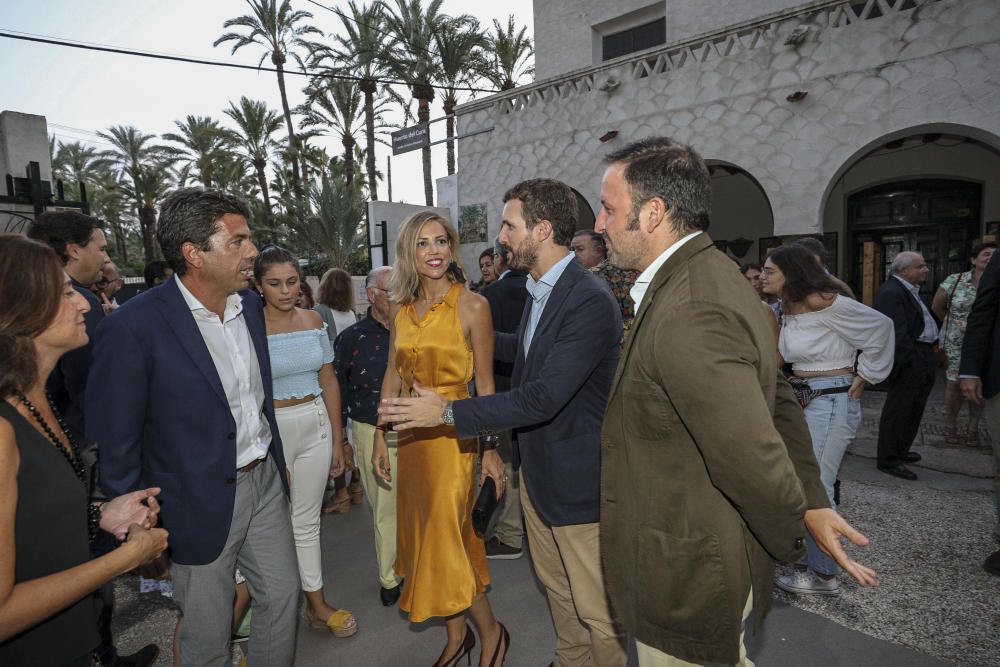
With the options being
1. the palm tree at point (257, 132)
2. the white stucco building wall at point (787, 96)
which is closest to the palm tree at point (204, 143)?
the palm tree at point (257, 132)

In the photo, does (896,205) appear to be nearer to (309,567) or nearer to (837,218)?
(837,218)

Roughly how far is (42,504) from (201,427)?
65 cm

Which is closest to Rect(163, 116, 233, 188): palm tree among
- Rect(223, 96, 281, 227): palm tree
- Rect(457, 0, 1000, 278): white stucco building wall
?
Rect(223, 96, 281, 227): palm tree

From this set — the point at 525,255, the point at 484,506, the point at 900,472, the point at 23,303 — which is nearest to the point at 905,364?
the point at 900,472

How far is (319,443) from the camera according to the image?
3.33 m

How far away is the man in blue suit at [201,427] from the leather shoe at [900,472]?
5.75 m

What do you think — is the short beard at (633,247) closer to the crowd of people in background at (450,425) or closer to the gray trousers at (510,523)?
the crowd of people in background at (450,425)

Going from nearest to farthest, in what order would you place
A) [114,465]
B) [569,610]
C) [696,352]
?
[696,352] < [114,465] < [569,610]

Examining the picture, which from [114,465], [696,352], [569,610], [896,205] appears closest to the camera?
[696,352]

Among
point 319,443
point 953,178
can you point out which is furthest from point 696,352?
point 953,178

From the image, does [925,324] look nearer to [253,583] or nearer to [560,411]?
[560,411]

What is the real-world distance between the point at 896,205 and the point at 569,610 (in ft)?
45.4

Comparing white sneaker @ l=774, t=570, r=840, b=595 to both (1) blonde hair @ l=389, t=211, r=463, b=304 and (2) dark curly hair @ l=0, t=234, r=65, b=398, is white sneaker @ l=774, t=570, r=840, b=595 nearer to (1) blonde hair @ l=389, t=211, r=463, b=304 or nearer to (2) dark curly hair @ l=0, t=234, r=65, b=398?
(1) blonde hair @ l=389, t=211, r=463, b=304

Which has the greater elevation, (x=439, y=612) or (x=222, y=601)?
(x=222, y=601)
